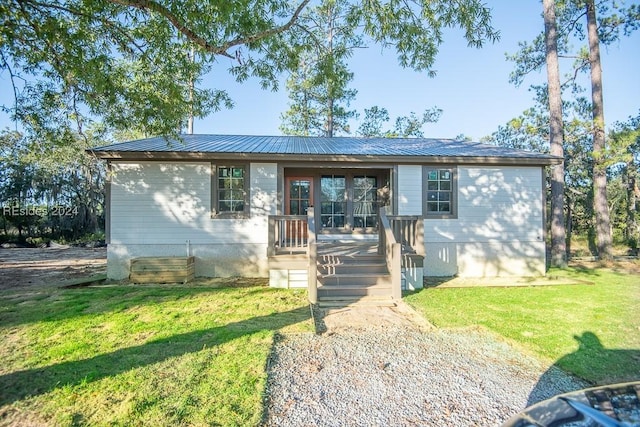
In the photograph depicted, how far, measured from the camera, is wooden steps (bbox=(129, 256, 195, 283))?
25.7 ft

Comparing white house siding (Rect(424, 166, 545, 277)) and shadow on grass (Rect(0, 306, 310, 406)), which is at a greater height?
white house siding (Rect(424, 166, 545, 277))

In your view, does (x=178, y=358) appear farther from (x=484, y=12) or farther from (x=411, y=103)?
(x=411, y=103)

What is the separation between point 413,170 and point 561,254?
5.88m

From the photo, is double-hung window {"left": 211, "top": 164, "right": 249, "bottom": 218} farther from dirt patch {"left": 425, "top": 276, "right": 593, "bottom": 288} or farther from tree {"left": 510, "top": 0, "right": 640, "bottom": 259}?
tree {"left": 510, "top": 0, "right": 640, "bottom": 259}

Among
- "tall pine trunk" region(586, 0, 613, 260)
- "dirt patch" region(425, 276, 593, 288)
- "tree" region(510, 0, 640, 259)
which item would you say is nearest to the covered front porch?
"dirt patch" region(425, 276, 593, 288)

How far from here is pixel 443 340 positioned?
436 centimetres

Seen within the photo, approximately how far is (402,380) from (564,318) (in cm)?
354

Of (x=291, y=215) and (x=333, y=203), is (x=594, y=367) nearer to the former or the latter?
(x=291, y=215)

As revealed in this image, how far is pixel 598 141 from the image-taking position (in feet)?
38.3

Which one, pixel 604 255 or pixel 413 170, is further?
pixel 604 255

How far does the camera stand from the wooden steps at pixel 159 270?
783cm

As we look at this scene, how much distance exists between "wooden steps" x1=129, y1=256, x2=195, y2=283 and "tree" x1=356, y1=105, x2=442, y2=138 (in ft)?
58.6

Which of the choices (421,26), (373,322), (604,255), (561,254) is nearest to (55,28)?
(421,26)

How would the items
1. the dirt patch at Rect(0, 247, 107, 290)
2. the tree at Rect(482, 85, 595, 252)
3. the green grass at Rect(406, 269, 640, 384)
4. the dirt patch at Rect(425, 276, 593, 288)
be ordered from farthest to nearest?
the tree at Rect(482, 85, 595, 252)
the dirt patch at Rect(0, 247, 107, 290)
the dirt patch at Rect(425, 276, 593, 288)
the green grass at Rect(406, 269, 640, 384)
